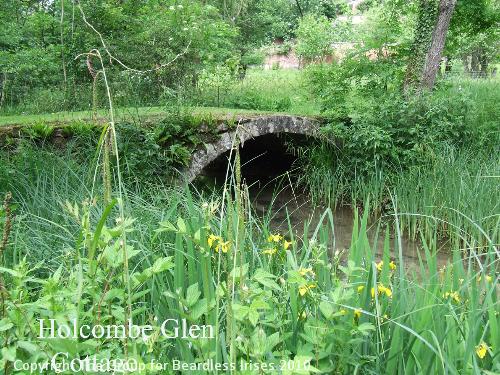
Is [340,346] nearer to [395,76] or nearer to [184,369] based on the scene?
[184,369]

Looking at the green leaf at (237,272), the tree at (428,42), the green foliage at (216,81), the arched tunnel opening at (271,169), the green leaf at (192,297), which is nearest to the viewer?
the green leaf at (237,272)

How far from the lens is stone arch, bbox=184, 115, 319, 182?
525 centimetres

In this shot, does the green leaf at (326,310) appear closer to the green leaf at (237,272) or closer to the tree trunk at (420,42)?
the green leaf at (237,272)

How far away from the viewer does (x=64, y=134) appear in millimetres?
4453

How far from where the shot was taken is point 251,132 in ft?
17.8

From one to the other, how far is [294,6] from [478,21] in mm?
21495

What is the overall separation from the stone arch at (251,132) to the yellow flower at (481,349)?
9.93 feet

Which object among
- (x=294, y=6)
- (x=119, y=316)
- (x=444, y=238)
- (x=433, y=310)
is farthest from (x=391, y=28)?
(x=294, y=6)

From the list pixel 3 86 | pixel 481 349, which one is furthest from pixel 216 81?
pixel 481 349

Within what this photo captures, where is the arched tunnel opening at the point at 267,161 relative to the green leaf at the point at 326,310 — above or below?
below

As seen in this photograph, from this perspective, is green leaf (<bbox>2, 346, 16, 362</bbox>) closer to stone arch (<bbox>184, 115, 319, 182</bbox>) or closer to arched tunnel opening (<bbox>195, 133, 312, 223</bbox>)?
stone arch (<bbox>184, 115, 319, 182</bbox>)

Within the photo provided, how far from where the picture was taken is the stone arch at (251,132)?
525cm

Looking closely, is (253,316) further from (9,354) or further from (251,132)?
(251,132)

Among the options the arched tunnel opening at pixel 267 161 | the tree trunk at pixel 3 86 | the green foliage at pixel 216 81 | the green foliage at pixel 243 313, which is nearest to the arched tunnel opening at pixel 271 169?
the arched tunnel opening at pixel 267 161
